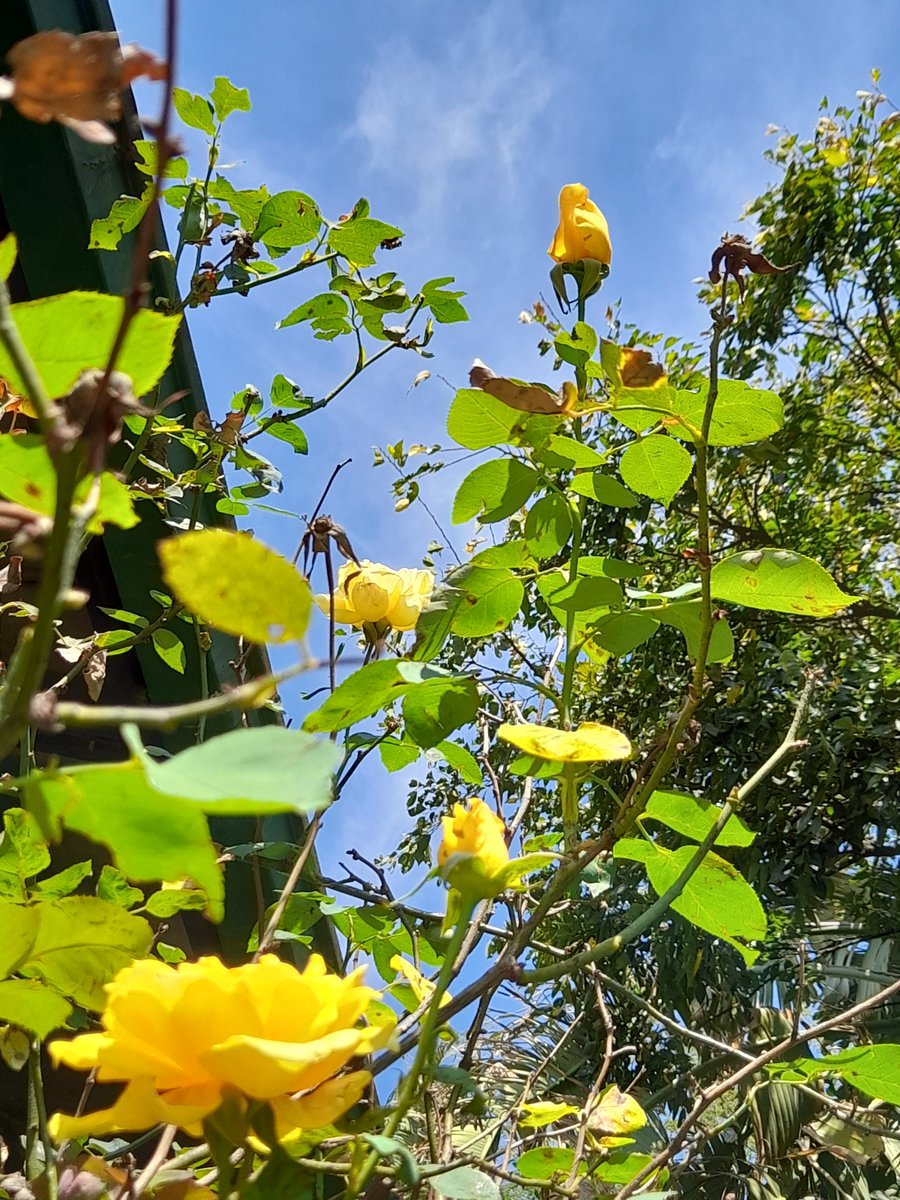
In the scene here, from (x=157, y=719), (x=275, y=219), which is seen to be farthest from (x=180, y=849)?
(x=275, y=219)

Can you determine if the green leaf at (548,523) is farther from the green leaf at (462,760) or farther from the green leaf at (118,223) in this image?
the green leaf at (118,223)

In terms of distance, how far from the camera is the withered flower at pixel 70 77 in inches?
7.1

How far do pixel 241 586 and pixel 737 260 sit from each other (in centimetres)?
32

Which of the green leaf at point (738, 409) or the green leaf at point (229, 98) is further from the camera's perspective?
the green leaf at point (229, 98)

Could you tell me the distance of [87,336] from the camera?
23cm

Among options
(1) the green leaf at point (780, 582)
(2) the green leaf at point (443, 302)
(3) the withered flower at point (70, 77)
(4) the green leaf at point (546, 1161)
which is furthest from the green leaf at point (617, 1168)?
(2) the green leaf at point (443, 302)

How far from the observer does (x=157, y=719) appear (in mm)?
161

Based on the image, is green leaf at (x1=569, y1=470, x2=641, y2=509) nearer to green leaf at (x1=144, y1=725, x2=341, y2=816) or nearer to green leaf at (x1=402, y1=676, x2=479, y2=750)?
green leaf at (x1=402, y1=676, x2=479, y2=750)

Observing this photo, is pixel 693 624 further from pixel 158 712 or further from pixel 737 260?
pixel 158 712

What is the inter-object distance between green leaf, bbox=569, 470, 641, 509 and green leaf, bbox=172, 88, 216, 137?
571 mm

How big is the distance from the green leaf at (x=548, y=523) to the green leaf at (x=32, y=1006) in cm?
32

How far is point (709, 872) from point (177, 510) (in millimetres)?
670

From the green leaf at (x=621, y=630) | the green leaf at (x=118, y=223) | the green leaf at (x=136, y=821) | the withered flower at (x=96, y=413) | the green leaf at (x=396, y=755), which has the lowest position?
the green leaf at (x=396, y=755)

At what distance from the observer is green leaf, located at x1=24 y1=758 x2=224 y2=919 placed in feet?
0.59
